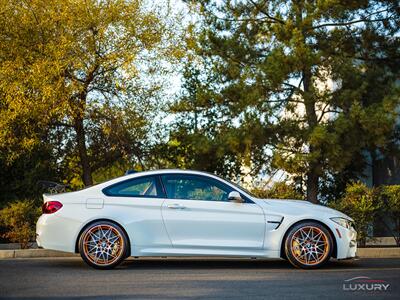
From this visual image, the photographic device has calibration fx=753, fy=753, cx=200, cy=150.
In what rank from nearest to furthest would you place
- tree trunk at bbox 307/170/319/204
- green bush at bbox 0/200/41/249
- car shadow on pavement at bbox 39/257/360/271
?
car shadow on pavement at bbox 39/257/360/271, green bush at bbox 0/200/41/249, tree trunk at bbox 307/170/319/204

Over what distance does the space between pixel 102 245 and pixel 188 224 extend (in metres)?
1.31

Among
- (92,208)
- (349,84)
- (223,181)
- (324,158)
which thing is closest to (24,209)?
(92,208)

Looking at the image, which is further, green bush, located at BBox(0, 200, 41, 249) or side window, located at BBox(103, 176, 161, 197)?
green bush, located at BBox(0, 200, 41, 249)

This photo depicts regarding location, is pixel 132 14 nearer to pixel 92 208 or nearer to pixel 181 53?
pixel 181 53

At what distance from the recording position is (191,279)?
32.4 ft

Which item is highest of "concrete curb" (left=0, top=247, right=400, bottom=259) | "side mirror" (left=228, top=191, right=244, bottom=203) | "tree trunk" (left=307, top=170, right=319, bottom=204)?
"tree trunk" (left=307, top=170, right=319, bottom=204)

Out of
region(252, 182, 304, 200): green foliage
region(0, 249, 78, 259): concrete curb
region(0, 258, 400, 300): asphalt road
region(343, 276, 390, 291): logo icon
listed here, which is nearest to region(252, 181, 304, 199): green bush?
region(252, 182, 304, 200): green foliage

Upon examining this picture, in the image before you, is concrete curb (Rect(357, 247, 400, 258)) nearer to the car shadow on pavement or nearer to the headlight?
the car shadow on pavement

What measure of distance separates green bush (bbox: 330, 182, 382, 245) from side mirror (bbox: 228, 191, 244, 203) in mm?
4130

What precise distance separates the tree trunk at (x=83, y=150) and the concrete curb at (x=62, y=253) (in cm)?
810

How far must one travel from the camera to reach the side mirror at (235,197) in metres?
11.2

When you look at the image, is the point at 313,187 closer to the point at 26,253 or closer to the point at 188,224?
the point at 26,253

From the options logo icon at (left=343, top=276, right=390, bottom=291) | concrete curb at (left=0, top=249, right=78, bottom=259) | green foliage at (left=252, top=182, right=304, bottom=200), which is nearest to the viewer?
logo icon at (left=343, top=276, right=390, bottom=291)

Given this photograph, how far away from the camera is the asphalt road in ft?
28.2
